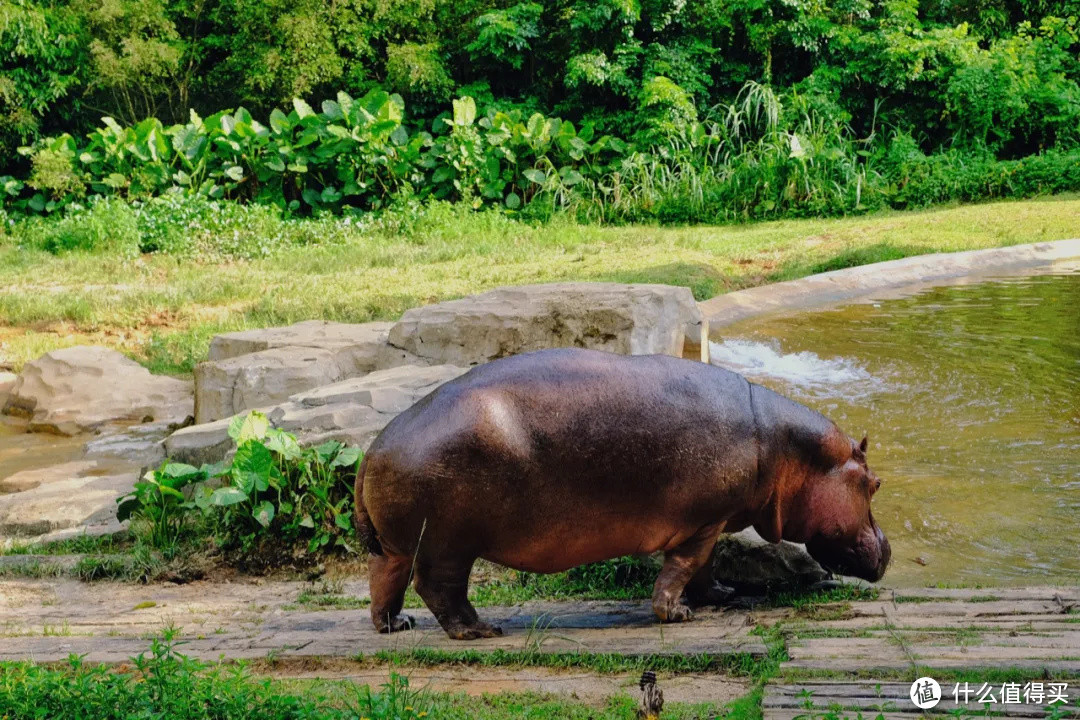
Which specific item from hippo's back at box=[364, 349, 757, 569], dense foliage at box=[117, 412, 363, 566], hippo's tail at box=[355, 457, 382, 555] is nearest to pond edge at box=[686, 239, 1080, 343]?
dense foliage at box=[117, 412, 363, 566]

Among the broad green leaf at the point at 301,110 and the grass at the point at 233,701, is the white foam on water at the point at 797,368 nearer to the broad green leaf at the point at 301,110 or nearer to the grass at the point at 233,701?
A: the grass at the point at 233,701

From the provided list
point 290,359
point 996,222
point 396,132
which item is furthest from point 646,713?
point 396,132

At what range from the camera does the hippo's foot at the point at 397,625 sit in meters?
4.17

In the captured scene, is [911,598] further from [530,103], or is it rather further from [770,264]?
[530,103]

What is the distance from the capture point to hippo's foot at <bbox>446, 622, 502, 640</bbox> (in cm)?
400

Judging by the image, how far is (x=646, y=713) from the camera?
2930 mm

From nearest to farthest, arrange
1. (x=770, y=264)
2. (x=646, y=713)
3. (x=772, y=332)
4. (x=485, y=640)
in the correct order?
(x=646, y=713) < (x=485, y=640) < (x=772, y=332) < (x=770, y=264)

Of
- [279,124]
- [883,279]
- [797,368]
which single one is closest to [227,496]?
[797,368]

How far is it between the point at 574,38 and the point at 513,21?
3.87 ft

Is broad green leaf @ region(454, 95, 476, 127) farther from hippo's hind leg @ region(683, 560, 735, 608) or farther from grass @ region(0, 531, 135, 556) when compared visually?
hippo's hind leg @ region(683, 560, 735, 608)

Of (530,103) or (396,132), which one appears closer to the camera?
(396,132)

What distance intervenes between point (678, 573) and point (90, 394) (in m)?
6.64

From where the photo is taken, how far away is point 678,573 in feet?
13.6

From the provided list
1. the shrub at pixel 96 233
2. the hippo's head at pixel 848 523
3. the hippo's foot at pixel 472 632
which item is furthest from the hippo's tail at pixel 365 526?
the shrub at pixel 96 233
